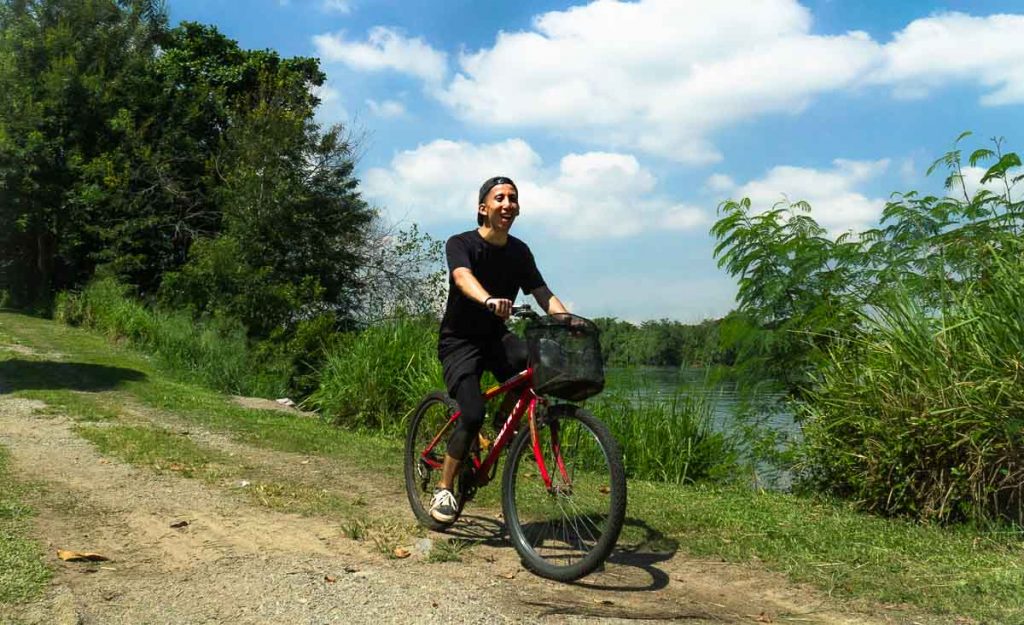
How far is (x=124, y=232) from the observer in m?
26.1

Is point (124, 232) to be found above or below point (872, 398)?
above

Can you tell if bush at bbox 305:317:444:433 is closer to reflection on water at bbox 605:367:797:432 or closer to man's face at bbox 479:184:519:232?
reflection on water at bbox 605:367:797:432

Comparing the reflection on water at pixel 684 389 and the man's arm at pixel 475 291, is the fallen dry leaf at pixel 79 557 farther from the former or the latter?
the reflection on water at pixel 684 389

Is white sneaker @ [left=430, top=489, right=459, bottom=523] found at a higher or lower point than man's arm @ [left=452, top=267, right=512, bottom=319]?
lower

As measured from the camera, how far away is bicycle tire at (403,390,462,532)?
5.35 meters

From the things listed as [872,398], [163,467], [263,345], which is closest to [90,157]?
[263,345]

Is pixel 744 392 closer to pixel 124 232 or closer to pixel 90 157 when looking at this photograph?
pixel 124 232

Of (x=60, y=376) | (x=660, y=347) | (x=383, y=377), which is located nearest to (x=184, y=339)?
(x=60, y=376)

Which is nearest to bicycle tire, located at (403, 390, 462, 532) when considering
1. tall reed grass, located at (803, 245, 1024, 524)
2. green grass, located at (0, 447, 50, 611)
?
green grass, located at (0, 447, 50, 611)

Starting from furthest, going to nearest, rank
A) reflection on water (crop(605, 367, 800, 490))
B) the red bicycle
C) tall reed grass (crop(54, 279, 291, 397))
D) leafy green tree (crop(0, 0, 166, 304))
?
leafy green tree (crop(0, 0, 166, 304)) → tall reed grass (crop(54, 279, 291, 397)) → reflection on water (crop(605, 367, 800, 490)) → the red bicycle

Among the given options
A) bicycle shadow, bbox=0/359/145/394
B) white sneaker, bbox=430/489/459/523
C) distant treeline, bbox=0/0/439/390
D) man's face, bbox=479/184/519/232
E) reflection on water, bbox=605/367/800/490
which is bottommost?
bicycle shadow, bbox=0/359/145/394

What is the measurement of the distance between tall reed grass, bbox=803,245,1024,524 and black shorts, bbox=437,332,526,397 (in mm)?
2642

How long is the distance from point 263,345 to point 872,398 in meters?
14.6

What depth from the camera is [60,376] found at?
43.0ft
